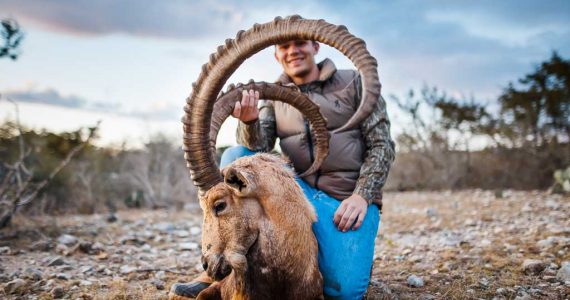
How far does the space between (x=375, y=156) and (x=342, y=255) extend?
3.40 feet

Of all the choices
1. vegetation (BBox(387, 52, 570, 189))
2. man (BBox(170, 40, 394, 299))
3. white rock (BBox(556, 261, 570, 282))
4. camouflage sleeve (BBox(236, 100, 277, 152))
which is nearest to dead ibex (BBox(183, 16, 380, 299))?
man (BBox(170, 40, 394, 299))

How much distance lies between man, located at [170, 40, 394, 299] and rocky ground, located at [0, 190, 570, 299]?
677 mm

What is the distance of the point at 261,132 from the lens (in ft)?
14.1

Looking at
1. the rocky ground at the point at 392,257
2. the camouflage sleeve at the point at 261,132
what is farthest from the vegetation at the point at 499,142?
the camouflage sleeve at the point at 261,132

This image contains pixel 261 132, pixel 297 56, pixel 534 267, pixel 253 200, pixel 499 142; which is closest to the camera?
pixel 253 200

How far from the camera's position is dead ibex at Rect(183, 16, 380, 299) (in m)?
2.95

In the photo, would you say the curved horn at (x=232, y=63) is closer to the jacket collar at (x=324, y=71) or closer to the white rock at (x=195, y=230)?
the jacket collar at (x=324, y=71)

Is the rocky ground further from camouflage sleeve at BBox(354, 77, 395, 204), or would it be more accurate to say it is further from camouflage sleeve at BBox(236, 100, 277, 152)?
camouflage sleeve at BBox(236, 100, 277, 152)

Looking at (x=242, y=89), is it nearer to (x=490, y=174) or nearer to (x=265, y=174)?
(x=265, y=174)

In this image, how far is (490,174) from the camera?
16.7 m

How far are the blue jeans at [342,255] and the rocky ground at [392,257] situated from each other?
1.69 ft

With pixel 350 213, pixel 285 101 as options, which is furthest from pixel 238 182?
pixel 350 213

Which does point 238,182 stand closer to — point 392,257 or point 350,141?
point 350,141

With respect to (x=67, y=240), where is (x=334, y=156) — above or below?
above
